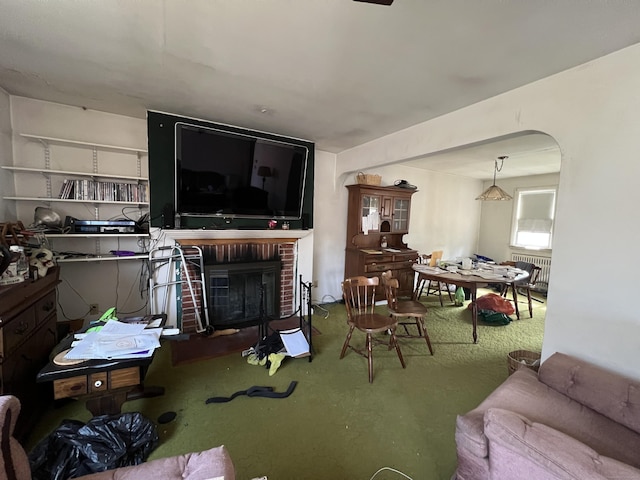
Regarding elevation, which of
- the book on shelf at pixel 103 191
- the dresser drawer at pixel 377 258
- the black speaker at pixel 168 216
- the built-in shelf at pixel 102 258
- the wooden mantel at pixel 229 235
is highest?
the book on shelf at pixel 103 191

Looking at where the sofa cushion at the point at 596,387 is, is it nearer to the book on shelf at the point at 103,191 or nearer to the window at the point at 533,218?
the book on shelf at the point at 103,191

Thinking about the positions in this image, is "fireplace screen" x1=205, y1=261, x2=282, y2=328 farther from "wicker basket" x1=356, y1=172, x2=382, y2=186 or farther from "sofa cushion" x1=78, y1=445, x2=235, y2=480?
"sofa cushion" x1=78, y1=445, x2=235, y2=480

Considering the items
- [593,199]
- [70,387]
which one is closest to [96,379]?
[70,387]

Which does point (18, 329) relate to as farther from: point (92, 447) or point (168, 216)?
point (168, 216)

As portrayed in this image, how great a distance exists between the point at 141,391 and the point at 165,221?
5.02 ft

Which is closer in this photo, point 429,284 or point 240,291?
point 240,291

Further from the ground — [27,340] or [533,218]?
[533,218]

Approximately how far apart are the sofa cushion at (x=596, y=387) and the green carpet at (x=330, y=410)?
68cm

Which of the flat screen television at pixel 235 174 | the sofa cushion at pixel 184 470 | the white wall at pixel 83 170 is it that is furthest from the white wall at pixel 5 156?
the sofa cushion at pixel 184 470

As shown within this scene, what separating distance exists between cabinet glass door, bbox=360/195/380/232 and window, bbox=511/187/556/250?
10.8ft

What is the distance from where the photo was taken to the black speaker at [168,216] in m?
2.76

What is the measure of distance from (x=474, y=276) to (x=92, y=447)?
144 inches

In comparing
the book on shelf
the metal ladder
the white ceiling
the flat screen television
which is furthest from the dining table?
the book on shelf

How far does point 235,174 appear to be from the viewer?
9.77 feet
